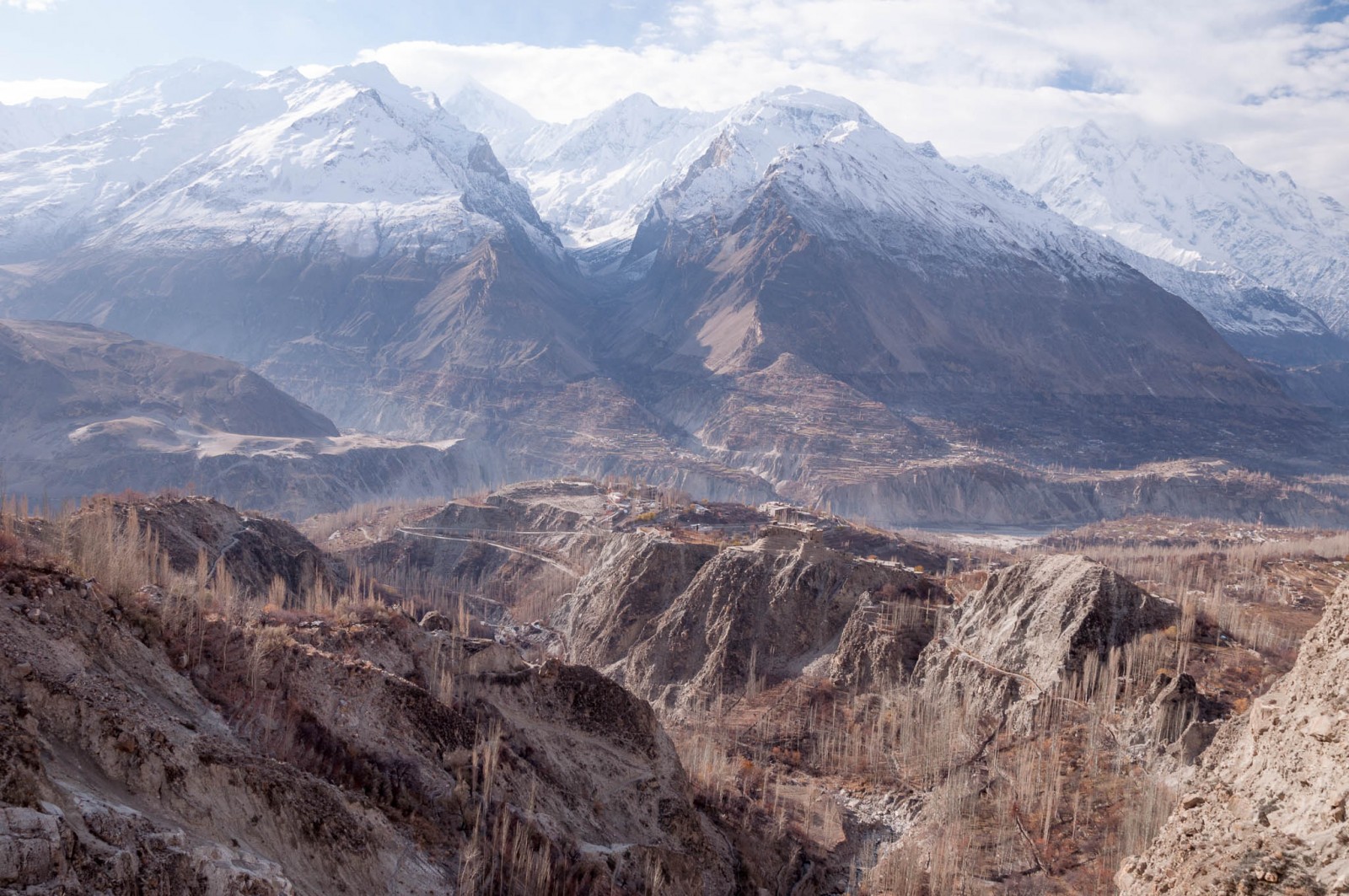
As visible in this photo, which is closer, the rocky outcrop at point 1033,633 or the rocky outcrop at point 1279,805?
the rocky outcrop at point 1279,805

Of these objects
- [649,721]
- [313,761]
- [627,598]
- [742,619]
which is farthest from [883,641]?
[313,761]

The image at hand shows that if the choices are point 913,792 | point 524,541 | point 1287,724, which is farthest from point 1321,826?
point 524,541

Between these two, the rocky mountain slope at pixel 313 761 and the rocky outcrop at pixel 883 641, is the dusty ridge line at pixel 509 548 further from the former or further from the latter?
A: the rocky mountain slope at pixel 313 761

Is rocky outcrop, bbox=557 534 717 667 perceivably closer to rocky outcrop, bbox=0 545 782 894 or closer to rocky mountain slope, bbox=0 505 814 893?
rocky mountain slope, bbox=0 505 814 893

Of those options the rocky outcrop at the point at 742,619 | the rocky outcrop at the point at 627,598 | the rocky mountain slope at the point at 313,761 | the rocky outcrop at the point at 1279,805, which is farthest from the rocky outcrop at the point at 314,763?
the rocky outcrop at the point at 627,598

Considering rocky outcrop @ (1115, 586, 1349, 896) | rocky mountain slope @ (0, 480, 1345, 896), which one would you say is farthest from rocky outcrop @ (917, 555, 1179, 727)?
rocky outcrop @ (1115, 586, 1349, 896)

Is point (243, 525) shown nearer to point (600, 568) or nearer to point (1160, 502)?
point (600, 568)

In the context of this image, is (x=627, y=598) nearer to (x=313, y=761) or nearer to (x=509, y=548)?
(x=509, y=548)
